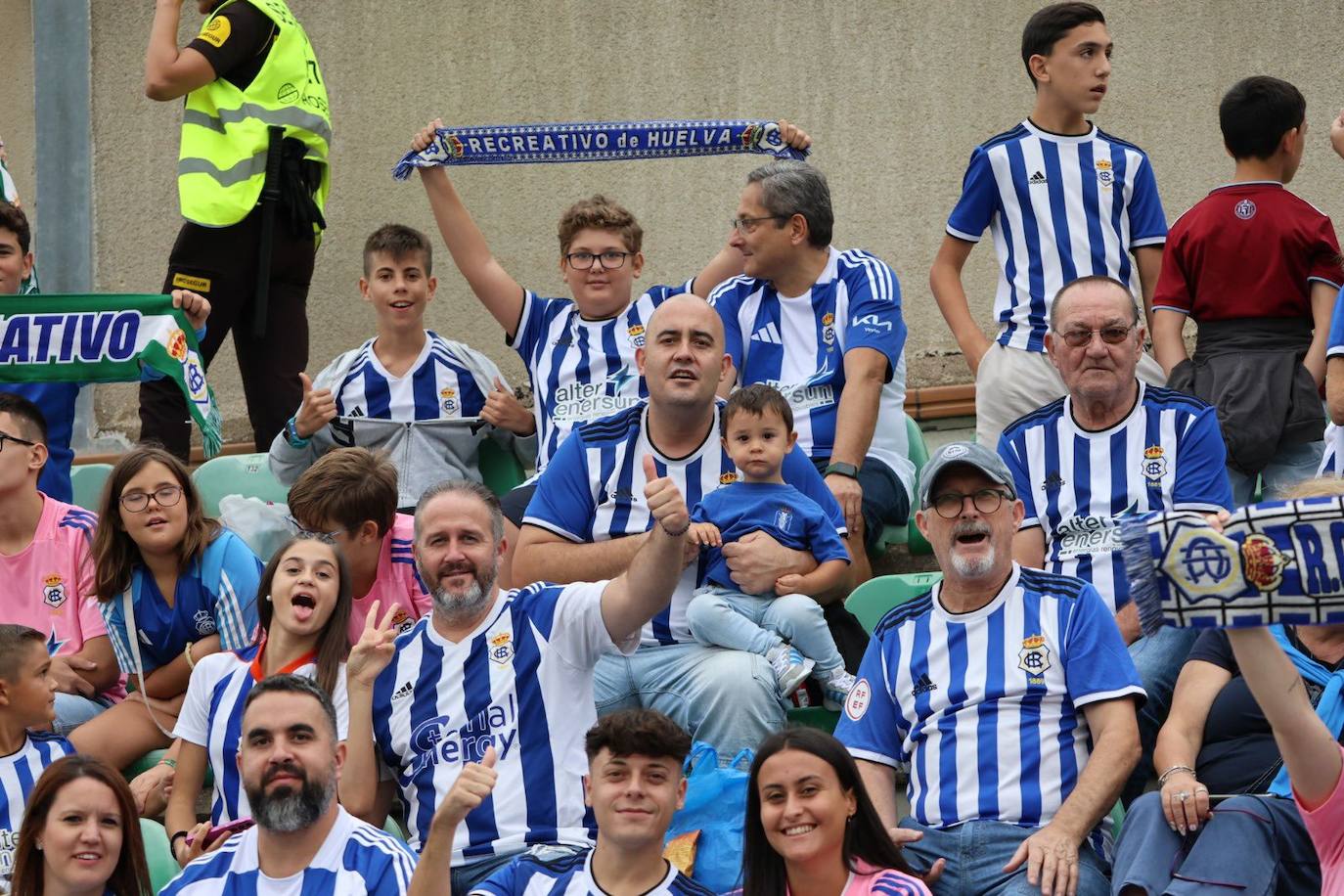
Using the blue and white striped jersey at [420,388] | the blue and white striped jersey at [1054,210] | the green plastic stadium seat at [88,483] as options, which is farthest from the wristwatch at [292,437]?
the blue and white striped jersey at [1054,210]

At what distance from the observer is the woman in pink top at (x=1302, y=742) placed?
11.3ft

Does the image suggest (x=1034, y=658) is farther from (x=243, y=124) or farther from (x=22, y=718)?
(x=243, y=124)

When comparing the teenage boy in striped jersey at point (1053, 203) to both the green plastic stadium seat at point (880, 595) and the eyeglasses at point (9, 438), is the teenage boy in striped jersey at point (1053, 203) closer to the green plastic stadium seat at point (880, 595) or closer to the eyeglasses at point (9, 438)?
the green plastic stadium seat at point (880, 595)

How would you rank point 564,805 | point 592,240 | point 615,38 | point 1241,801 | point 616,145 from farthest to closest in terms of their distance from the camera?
point 615,38, point 616,145, point 592,240, point 564,805, point 1241,801

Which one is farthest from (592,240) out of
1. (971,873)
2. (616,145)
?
(971,873)

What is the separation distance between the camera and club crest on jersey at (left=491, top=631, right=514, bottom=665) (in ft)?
15.4

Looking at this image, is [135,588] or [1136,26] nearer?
[135,588]

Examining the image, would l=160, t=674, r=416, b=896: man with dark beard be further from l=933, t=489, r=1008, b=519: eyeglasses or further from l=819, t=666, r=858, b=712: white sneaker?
l=933, t=489, r=1008, b=519: eyeglasses

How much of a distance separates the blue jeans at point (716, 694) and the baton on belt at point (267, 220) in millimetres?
2282

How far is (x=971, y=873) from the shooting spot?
13.8 feet

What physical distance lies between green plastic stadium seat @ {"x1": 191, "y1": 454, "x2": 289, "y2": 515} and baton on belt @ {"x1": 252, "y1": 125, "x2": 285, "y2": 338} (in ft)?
1.58

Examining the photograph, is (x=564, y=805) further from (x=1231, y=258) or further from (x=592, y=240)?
(x=1231, y=258)

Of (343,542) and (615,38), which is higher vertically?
(615,38)

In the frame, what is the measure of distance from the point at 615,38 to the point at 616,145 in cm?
196
